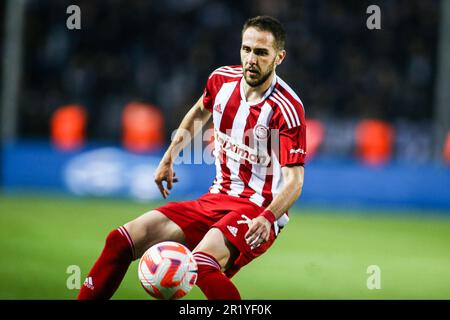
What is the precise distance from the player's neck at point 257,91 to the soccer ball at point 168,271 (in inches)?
45.1

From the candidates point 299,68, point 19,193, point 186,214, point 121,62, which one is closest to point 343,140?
point 299,68

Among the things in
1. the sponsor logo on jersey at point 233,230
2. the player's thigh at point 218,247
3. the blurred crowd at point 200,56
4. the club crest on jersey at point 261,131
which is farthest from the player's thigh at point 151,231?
the blurred crowd at point 200,56

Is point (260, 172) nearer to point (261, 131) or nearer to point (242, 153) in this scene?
point (242, 153)

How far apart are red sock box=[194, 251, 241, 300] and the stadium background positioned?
3683 mm

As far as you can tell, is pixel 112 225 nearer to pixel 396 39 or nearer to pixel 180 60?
pixel 180 60

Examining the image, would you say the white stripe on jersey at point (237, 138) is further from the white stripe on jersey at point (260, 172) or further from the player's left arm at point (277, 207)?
the player's left arm at point (277, 207)

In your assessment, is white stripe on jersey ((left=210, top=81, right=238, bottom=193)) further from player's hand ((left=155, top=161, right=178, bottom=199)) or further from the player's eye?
the player's eye

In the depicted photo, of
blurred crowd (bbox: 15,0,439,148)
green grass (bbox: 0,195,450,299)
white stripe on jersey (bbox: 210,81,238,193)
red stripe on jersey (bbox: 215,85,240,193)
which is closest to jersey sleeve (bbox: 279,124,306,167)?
red stripe on jersey (bbox: 215,85,240,193)

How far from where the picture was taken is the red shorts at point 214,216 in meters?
5.22

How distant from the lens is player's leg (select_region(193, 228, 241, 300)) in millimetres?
4910

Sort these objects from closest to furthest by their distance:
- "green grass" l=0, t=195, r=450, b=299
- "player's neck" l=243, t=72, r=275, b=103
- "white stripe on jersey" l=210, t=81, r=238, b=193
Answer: "player's neck" l=243, t=72, r=275, b=103, "white stripe on jersey" l=210, t=81, r=238, b=193, "green grass" l=0, t=195, r=450, b=299

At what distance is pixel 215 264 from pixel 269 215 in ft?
1.51

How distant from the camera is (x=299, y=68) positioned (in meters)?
17.3

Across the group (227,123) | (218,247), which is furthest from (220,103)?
(218,247)
